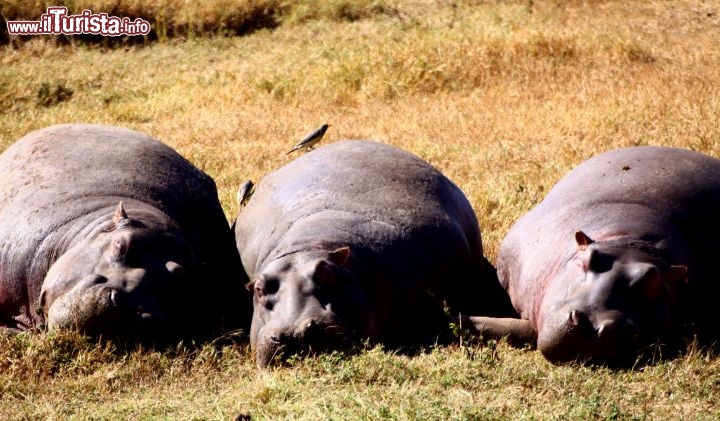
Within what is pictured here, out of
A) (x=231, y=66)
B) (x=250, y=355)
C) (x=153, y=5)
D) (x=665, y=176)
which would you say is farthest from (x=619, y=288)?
(x=153, y=5)

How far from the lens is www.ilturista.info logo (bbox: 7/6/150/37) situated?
58.1 ft

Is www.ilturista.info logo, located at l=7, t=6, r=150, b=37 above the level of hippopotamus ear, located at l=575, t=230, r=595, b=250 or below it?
below

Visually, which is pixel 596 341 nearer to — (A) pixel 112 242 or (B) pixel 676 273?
(B) pixel 676 273

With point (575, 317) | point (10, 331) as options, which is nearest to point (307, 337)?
point (575, 317)

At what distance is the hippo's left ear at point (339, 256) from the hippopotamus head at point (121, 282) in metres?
0.92

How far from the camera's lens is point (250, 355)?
6.13m

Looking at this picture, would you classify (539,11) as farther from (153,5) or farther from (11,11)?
(11,11)

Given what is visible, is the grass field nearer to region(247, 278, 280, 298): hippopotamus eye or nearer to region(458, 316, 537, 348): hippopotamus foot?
region(458, 316, 537, 348): hippopotamus foot

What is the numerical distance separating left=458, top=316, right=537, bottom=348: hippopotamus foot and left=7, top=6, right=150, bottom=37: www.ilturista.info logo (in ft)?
42.4

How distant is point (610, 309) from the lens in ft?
17.7

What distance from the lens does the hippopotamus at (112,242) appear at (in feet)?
19.6

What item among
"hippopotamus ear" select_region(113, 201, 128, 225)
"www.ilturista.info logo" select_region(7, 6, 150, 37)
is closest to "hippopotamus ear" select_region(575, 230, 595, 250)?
"hippopotamus ear" select_region(113, 201, 128, 225)

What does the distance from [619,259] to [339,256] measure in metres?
1.44

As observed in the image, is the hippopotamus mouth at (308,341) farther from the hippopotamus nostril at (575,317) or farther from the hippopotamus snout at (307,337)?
the hippopotamus nostril at (575,317)
